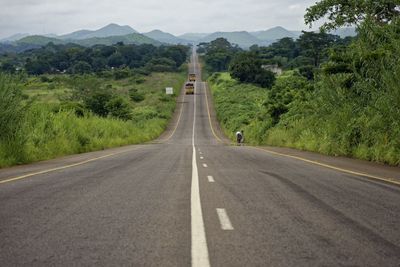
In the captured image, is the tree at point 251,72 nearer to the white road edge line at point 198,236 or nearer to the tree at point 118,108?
the tree at point 118,108

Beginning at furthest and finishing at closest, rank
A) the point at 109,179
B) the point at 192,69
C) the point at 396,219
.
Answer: the point at 192,69 → the point at 109,179 → the point at 396,219

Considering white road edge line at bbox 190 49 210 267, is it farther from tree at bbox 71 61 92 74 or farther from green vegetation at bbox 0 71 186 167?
tree at bbox 71 61 92 74

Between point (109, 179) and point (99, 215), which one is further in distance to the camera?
point (109, 179)

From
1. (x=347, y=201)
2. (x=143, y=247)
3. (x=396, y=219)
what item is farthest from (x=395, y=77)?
(x=143, y=247)

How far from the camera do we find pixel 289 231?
6.09 metres

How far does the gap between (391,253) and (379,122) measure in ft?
44.1

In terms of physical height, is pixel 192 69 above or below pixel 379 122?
above

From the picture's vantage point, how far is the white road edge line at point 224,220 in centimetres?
631

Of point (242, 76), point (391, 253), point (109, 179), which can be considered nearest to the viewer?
point (391, 253)

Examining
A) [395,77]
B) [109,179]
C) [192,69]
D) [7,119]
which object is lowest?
[109,179]

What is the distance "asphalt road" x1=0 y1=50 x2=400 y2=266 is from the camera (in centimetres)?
497

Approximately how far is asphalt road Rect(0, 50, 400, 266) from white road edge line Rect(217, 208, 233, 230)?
14 mm

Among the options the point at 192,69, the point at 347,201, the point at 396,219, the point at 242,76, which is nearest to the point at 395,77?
the point at 347,201

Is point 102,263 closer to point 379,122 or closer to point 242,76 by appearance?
point 379,122
